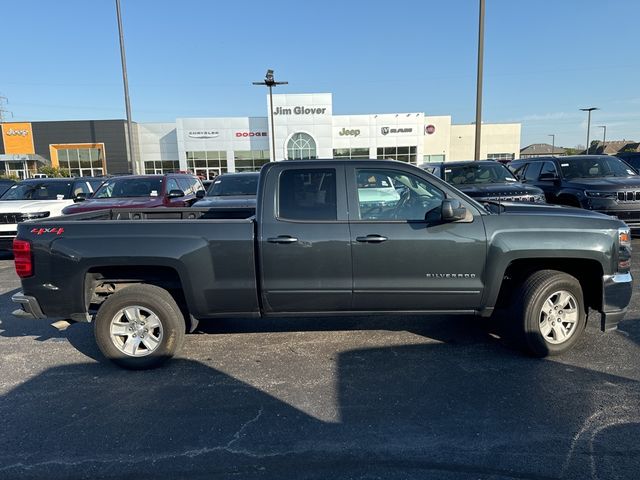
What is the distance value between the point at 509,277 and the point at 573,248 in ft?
2.02

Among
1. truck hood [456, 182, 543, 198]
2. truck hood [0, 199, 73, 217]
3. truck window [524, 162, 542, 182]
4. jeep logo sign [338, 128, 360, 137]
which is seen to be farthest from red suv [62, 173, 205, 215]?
jeep logo sign [338, 128, 360, 137]

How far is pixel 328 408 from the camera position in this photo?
10.7 feet

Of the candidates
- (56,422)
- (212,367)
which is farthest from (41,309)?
(212,367)

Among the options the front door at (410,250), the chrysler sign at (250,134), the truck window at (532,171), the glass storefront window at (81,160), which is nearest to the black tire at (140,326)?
the front door at (410,250)

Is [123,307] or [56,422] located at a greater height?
[123,307]

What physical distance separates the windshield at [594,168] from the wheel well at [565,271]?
6.70m

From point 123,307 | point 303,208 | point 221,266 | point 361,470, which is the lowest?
point 361,470

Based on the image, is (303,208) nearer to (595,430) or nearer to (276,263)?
(276,263)

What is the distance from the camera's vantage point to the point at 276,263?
3.79 meters

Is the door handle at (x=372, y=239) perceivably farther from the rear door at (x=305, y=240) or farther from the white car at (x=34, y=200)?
the white car at (x=34, y=200)

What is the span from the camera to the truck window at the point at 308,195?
3.87 m

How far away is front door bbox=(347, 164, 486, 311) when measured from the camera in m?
3.78

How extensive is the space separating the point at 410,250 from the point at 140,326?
2600mm

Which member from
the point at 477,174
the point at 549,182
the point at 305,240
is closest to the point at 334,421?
the point at 305,240
